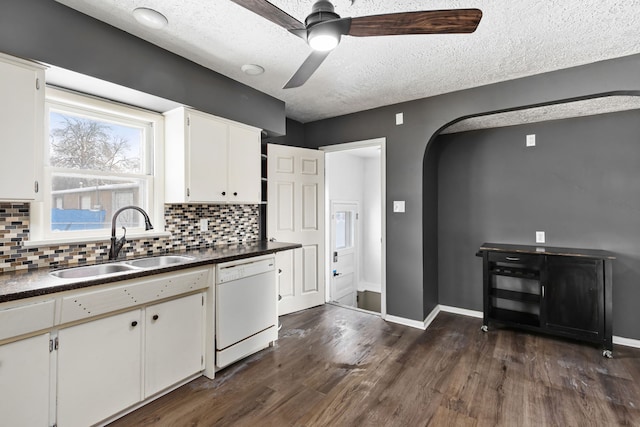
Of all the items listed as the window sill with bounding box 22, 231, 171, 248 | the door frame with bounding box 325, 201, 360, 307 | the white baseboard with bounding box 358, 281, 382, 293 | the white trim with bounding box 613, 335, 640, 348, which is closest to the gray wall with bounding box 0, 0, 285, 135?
the window sill with bounding box 22, 231, 171, 248

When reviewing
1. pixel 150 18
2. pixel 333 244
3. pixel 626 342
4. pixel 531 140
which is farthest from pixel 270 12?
pixel 626 342

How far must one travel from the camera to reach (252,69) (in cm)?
259

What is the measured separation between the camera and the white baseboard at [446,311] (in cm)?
296

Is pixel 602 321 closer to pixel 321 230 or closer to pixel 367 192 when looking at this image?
pixel 321 230

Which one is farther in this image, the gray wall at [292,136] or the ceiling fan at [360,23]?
the gray wall at [292,136]

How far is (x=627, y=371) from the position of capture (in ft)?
8.04

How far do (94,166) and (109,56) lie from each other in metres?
0.83

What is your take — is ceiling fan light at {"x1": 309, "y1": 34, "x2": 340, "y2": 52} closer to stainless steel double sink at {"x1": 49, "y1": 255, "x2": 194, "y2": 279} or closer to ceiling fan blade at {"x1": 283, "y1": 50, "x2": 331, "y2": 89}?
ceiling fan blade at {"x1": 283, "y1": 50, "x2": 331, "y2": 89}

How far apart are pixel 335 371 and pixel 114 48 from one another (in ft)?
9.51

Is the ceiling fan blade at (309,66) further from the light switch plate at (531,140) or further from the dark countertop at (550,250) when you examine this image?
the light switch plate at (531,140)

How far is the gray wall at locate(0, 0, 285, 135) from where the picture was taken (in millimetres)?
1652

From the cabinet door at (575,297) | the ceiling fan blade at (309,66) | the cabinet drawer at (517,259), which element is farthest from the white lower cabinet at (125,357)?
the cabinet door at (575,297)

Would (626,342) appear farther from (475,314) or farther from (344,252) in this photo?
(344,252)

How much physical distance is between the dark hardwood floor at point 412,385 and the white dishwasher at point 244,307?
16 cm
